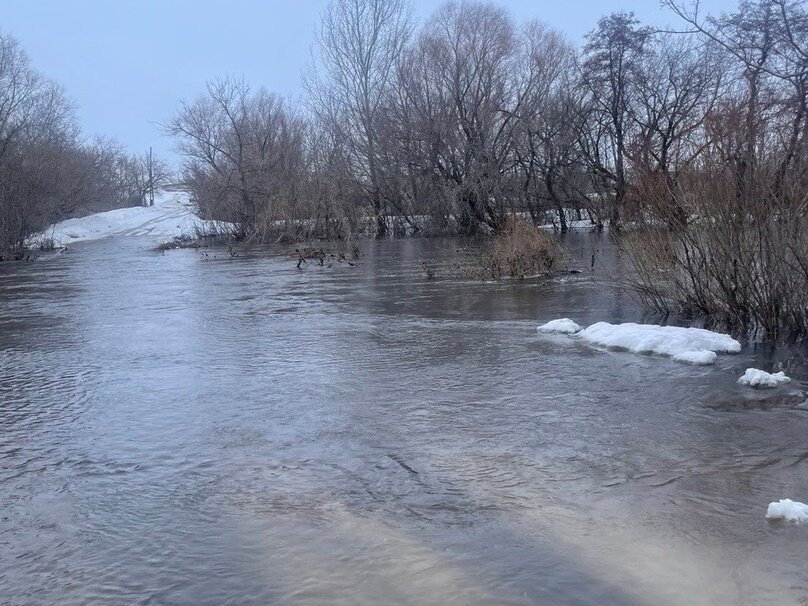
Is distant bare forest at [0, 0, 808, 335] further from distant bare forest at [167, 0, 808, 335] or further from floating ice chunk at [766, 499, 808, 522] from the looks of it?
floating ice chunk at [766, 499, 808, 522]

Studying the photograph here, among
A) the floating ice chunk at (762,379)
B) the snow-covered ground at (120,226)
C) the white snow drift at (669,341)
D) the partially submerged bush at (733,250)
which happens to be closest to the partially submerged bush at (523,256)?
the partially submerged bush at (733,250)

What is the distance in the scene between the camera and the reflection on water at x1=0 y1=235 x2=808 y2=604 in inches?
162

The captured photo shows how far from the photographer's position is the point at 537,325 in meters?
11.7

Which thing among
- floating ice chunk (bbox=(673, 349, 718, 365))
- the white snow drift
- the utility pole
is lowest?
floating ice chunk (bbox=(673, 349, 718, 365))

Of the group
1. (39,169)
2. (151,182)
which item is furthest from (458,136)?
(151,182)

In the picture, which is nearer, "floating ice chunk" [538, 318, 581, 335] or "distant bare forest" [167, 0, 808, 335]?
"floating ice chunk" [538, 318, 581, 335]

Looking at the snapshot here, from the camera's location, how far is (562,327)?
10922 millimetres

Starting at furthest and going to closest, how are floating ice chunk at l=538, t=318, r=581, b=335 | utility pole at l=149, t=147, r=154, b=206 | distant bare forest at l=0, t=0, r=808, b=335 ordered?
utility pole at l=149, t=147, r=154, b=206 → distant bare forest at l=0, t=0, r=808, b=335 → floating ice chunk at l=538, t=318, r=581, b=335

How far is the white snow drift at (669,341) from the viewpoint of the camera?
8938 mm

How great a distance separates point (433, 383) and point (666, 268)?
464 cm

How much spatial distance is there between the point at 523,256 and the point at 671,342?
836cm

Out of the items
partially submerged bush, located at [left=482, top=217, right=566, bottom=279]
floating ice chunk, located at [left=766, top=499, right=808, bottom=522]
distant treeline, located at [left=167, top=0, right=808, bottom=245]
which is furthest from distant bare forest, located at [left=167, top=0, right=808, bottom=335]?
floating ice chunk, located at [left=766, top=499, right=808, bottom=522]

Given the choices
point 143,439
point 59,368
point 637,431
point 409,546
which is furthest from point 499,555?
point 59,368

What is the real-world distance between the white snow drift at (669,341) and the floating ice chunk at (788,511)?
412cm
